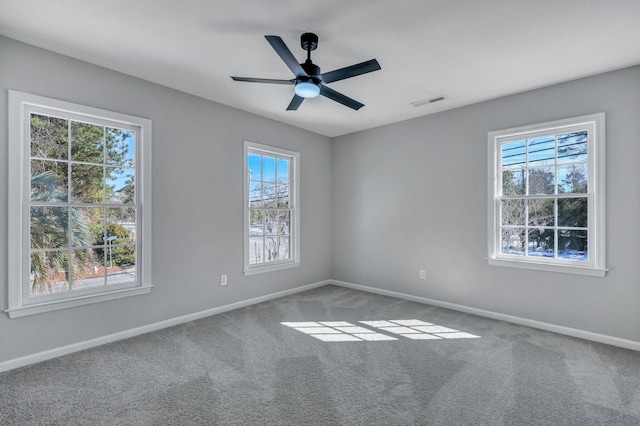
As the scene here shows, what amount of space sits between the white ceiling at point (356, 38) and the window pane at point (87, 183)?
1019mm

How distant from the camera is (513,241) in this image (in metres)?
3.75

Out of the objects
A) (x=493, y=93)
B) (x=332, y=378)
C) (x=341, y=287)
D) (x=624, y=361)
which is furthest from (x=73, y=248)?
(x=624, y=361)

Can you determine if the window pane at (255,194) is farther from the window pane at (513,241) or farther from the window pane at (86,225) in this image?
the window pane at (513,241)

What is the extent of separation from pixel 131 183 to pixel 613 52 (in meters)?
4.75

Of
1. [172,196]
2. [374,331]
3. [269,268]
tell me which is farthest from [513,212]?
[172,196]

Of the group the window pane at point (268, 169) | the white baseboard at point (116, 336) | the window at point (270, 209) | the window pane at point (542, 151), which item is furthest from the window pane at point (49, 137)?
the window pane at point (542, 151)

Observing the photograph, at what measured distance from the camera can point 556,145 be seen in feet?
11.3

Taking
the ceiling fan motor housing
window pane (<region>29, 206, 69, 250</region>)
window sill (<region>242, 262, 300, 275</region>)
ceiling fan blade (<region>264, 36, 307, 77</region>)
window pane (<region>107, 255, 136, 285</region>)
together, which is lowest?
window sill (<region>242, 262, 300, 275</region>)

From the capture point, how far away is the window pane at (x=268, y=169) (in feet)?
15.2

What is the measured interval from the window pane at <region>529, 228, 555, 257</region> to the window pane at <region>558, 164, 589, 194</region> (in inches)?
18.9

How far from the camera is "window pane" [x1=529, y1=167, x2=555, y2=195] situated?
11.4 ft

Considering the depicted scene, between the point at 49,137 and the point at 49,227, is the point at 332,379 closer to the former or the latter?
the point at 49,227

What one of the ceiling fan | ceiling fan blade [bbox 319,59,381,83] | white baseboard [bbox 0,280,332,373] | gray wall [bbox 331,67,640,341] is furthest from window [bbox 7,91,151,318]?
gray wall [bbox 331,67,640,341]

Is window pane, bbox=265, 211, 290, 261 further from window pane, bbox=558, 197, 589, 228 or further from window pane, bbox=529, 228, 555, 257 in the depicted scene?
window pane, bbox=558, 197, 589, 228
